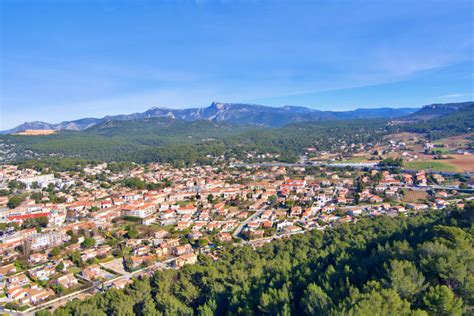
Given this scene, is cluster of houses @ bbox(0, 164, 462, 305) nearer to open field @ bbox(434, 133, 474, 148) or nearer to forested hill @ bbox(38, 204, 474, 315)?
forested hill @ bbox(38, 204, 474, 315)

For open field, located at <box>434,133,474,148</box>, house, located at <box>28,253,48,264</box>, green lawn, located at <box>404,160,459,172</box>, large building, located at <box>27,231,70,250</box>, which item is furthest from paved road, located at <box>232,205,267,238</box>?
open field, located at <box>434,133,474,148</box>

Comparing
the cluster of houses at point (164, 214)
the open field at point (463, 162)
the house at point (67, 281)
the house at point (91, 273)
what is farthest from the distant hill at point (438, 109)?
the house at point (67, 281)

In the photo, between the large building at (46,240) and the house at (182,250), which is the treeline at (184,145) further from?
the house at (182,250)

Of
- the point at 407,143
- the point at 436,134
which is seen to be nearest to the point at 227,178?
the point at 407,143

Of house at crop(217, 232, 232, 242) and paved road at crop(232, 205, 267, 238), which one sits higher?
house at crop(217, 232, 232, 242)

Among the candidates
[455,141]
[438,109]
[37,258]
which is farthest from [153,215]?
[438,109]

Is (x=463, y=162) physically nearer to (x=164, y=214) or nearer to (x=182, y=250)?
(x=164, y=214)
